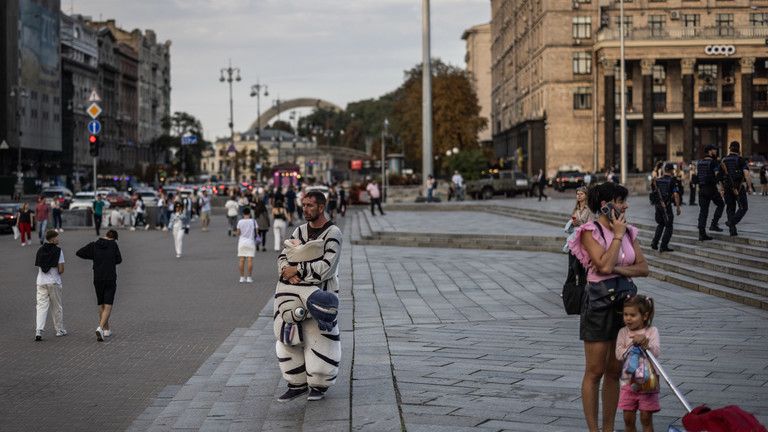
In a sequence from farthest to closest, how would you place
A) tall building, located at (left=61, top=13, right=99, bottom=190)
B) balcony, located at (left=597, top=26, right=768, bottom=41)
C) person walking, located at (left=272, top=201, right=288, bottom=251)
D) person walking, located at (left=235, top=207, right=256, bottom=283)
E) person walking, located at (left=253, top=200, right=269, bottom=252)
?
tall building, located at (left=61, top=13, right=99, bottom=190), balcony, located at (left=597, top=26, right=768, bottom=41), person walking, located at (left=253, top=200, right=269, bottom=252), person walking, located at (left=272, top=201, right=288, bottom=251), person walking, located at (left=235, top=207, right=256, bottom=283)

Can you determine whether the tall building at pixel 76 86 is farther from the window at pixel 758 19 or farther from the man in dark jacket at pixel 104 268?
the man in dark jacket at pixel 104 268

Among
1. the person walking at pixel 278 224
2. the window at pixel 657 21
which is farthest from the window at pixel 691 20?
the person walking at pixel 278 224

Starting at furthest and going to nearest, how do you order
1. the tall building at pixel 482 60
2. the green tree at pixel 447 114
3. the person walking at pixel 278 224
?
the tall building at pixel 482 60
the green tree at pixel 447 114
the person walking at pixel 278 224

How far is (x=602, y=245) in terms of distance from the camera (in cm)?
757

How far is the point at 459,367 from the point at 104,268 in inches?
253

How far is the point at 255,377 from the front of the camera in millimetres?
10898

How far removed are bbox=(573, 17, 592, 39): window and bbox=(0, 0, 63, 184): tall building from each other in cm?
4540

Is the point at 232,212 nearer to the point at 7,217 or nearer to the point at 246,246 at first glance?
the point at 7,217

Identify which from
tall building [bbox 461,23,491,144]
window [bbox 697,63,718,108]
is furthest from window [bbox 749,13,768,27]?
tall building [bbox 461,23,491,144]

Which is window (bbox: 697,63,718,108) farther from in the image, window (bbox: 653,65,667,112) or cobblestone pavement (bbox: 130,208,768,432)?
cobblestone pavement (bbox: 130,208,768,432)

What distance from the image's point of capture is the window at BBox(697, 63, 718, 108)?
81500mm

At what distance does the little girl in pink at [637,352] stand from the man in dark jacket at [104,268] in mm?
9014

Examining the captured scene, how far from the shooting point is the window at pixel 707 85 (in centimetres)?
8150

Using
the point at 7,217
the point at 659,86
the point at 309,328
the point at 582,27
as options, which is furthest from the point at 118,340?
the point at 582,27
